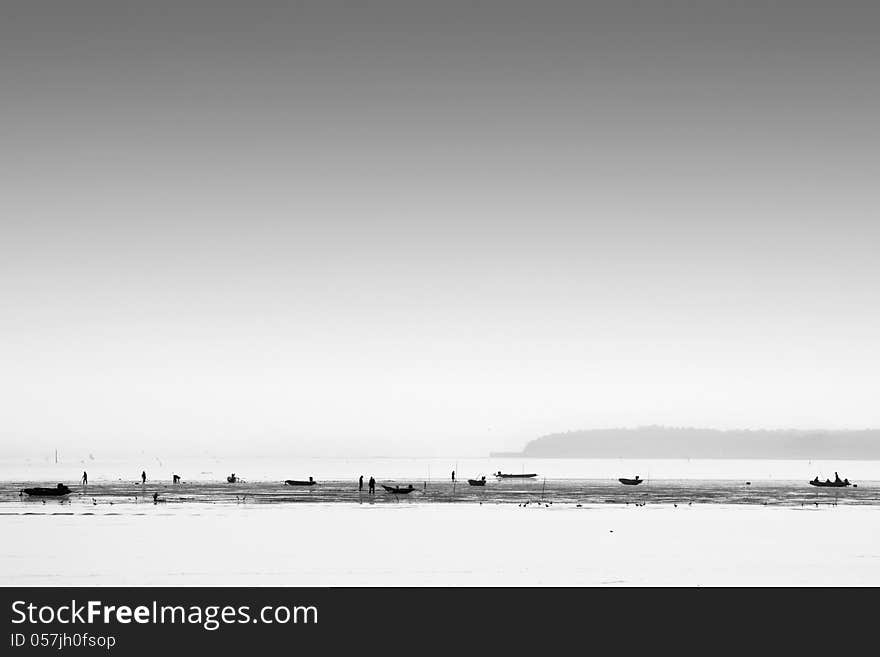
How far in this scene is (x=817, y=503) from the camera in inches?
3204

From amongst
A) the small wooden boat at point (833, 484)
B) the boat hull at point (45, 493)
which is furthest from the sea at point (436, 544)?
the small wooden boat at point (833, 484)

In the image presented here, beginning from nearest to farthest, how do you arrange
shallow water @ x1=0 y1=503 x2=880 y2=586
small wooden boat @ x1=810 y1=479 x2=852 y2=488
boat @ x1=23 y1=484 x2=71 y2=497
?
shallow water @ x1=0 y1=503 x2=880 y2=586
boat @ x1=23 y1=484 x2=71 y2=497
small wooden boat @ x1=810 y1=479 x2=852 y2=488

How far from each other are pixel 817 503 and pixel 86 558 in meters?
62.5

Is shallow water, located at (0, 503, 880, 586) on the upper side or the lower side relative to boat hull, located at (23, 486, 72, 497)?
lower

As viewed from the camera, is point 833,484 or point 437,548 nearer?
point 437,548

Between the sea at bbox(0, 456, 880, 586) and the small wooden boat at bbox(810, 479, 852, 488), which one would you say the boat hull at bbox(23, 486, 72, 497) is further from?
the small wooden boat at bbox(810, 479, 852, 488)
